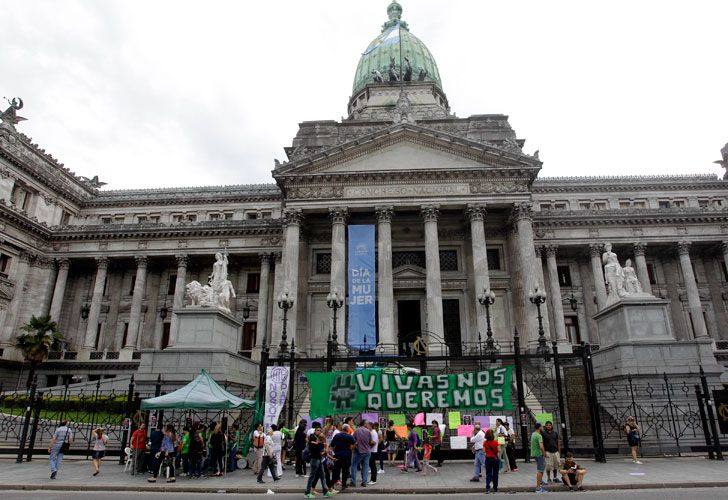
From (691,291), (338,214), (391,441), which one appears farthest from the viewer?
(691,291)

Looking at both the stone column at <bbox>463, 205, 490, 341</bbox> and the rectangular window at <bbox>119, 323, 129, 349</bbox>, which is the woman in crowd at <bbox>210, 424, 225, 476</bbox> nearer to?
the stone column at <bbox>463, 205, 490, 341</bbox>

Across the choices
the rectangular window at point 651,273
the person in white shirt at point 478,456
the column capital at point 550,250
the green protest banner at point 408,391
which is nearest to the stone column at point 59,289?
the green protest banner at point 408,391

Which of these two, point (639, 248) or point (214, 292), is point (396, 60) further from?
point (214, 292)

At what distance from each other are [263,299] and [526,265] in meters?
21.1

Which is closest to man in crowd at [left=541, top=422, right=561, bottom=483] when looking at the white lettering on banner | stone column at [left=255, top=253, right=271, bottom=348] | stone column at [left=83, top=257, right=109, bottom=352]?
the white lettering on banner

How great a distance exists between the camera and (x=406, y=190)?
35500 millimetres

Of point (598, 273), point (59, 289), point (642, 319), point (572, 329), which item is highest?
point (598, 273)

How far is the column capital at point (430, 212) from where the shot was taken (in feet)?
114

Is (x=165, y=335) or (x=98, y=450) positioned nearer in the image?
(x=98, y=450)

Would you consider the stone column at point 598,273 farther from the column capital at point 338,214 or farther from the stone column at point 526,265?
the column capital at point 338,214

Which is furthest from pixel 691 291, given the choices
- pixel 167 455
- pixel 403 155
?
pixel 167 455

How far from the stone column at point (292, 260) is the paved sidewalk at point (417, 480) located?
17.8 m

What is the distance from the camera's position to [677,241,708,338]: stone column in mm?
37438

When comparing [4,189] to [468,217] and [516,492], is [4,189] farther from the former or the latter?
[516,492]
